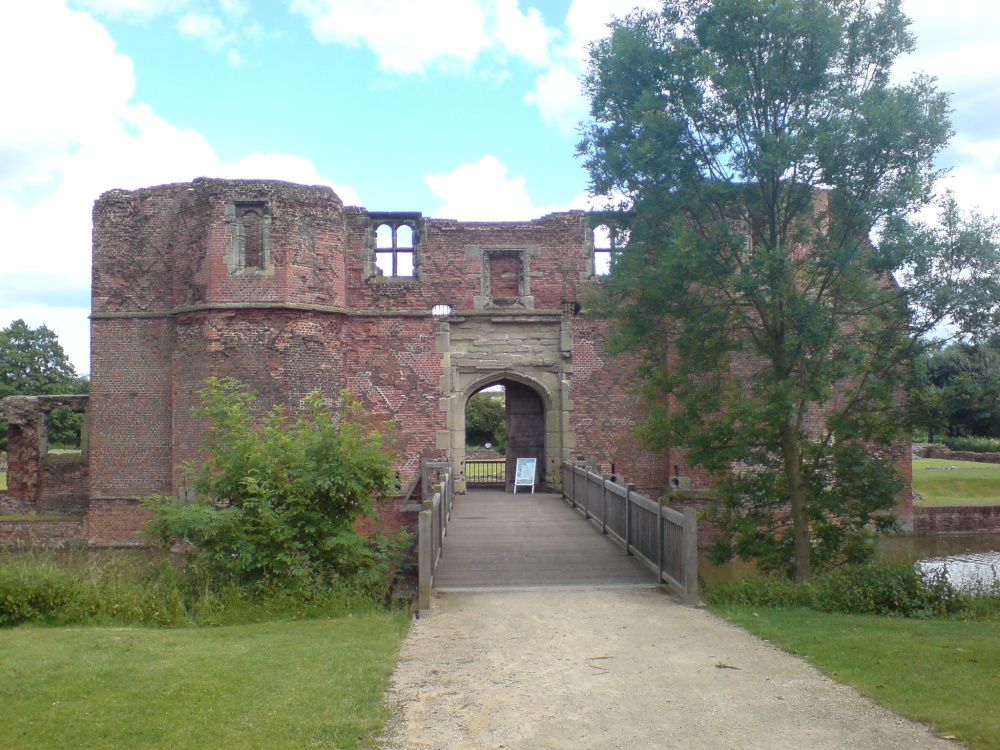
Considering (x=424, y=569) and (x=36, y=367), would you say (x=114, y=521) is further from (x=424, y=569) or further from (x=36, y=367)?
(x=36, y=367)

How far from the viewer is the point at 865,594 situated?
870 centimetres

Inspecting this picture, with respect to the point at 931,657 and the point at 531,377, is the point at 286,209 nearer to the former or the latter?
the point at 531,377

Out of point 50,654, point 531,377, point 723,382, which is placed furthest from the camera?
point 531,377

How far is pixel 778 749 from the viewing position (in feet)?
15.5

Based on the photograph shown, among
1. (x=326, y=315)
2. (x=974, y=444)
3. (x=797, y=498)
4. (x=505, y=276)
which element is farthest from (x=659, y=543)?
(x=974, y=444)

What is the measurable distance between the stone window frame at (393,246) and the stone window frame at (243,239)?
86.1 inches

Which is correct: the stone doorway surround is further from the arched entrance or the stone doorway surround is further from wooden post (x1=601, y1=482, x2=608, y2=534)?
wooden post (x1=601, y1=482, x2=608, y2=534)

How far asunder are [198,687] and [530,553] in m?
5.85

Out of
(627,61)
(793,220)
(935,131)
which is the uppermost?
(627,61)

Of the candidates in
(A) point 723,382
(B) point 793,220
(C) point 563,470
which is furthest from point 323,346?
(B) point 793,220

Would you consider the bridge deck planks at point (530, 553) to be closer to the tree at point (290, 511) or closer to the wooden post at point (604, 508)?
the wooden post at point (604, 508)

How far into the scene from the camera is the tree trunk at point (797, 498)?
11.0 metres

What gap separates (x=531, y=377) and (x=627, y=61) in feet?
27.2

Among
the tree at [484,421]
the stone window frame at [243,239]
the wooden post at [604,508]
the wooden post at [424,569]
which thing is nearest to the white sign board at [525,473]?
the wooden post at [604,508]
